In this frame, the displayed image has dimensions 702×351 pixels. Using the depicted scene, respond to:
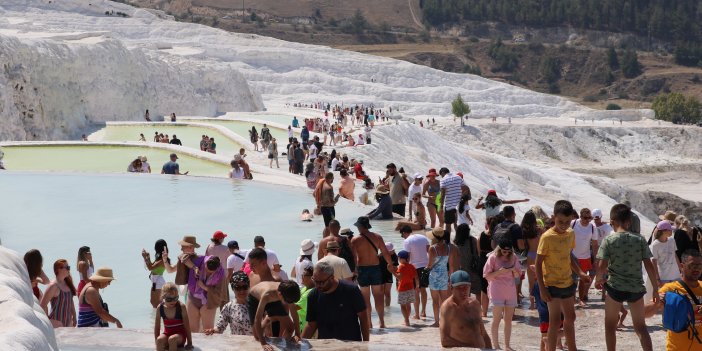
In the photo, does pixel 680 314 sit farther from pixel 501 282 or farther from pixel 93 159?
pixel 93 159

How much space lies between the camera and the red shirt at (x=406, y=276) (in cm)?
1020

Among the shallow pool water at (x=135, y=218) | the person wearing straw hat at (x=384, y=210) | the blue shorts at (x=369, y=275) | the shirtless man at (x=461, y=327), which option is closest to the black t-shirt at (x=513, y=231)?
the blue shorts at (x=369, y=275)

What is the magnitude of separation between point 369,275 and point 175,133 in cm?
2477

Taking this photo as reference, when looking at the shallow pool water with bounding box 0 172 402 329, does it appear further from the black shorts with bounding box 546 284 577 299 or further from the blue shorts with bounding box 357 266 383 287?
the black shorts with bounding box 546 284 577 299

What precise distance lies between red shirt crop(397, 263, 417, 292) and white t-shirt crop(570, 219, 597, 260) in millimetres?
1679

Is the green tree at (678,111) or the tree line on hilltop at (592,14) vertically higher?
the tree line on hilltop at (592,14)

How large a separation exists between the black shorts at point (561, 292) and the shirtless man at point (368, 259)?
2072 millimetres

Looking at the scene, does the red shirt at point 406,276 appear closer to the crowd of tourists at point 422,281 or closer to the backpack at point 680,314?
the crowd of tourists at point 422,281

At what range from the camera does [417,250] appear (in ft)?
34.2

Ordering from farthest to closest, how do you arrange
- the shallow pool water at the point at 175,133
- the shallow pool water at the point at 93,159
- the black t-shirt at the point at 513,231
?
the shallow pool water at the point at 175,133 < the shallow pool water at the point at 93,159 < the black t-shirt at the point at 513,231

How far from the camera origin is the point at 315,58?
8606 centimetres

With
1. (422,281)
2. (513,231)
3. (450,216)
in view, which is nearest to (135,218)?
(450,216)

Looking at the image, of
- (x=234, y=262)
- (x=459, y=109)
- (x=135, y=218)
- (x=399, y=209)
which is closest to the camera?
(x=234, y=262)

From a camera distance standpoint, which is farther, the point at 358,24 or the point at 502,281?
the point at 358,24
